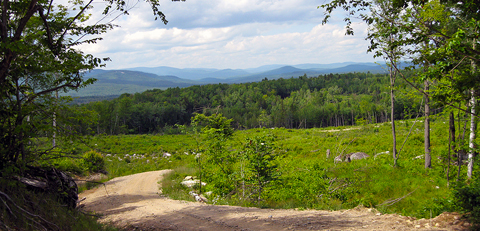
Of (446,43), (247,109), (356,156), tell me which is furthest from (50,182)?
(247,109)

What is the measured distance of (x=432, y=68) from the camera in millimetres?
5234

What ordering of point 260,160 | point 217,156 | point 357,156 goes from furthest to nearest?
point 357,156 → point 217,156 → point 260,160

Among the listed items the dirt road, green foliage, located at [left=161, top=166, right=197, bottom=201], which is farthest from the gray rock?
green foliage, located at [left=161, top=166, right=197, bottom=201]

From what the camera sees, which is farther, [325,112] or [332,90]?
[332,90]

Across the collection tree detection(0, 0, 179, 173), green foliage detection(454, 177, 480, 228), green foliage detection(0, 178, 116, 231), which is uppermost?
tree detection(0, 0, 179, 173)

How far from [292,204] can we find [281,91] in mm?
154740

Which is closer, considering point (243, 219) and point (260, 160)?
point (243, 219)

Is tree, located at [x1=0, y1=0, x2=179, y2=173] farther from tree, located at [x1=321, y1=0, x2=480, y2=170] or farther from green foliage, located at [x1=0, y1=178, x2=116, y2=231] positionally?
tree, located at [x1=321, y1=0, x2=480, y2=170]

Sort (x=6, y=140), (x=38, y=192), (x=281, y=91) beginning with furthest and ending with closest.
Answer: (x=281, y=91)
(x=38, y=192)
(x=6, y=140)

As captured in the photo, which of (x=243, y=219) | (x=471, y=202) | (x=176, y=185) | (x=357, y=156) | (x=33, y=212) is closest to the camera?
(x=33, y=212)

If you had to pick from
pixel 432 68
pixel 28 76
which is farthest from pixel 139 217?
pixel 432 68

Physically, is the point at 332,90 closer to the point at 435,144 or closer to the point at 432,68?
the point at 435,144

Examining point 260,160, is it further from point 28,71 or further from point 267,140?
point 28,71

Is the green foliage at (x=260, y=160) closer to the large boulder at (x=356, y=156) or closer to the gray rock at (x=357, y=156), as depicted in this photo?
the large boulder at (x=356, y=156)
